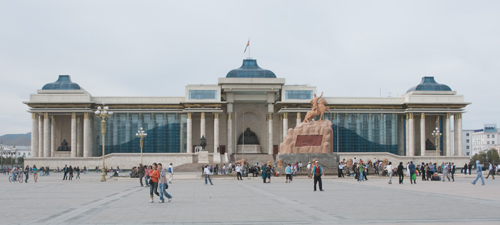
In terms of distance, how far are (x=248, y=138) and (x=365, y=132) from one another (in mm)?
17894

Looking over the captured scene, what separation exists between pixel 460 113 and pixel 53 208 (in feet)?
233

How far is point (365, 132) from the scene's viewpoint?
261 feet

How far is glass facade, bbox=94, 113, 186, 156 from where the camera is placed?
3068 inches

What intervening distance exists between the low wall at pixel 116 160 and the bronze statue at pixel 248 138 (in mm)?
10012

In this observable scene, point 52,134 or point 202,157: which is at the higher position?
point 52,134

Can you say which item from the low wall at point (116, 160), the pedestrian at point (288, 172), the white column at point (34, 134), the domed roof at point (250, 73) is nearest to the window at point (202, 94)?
the domed roof at point (250, 73)

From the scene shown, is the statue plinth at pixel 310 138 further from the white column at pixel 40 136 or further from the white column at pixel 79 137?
the white column at pixel 40 136

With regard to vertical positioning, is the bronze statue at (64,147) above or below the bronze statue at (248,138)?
below

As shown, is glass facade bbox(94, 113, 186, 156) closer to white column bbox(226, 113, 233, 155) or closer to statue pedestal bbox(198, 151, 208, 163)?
white column bbox(226, 113, 233, 155)

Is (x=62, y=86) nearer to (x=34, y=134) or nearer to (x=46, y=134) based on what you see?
(x=46, y=134)

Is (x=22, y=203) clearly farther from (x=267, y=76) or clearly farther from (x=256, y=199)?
(x=267, y=76)

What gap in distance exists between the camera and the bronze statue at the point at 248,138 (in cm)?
8094

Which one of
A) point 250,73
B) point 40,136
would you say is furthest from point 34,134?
point 250,73

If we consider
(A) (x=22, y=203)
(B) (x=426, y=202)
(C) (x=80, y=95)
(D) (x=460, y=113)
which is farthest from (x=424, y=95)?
(A) (x=22, y=203)
